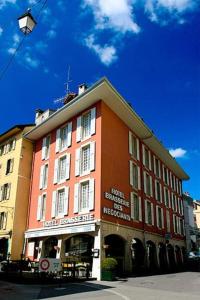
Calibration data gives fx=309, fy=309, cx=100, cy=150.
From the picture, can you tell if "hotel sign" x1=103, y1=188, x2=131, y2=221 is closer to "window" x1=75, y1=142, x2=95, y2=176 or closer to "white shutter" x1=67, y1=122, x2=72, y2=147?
"window" x1=75, y1=142, x2=95, y2=176

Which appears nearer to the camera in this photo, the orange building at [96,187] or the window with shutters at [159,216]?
the orange building at [96,187]

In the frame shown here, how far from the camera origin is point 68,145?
25.7 meters

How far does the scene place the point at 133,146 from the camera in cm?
2845

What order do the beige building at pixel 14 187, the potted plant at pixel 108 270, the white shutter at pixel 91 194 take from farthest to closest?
the beige building at pixel 14 187 < the white shutter at pixel 91 194 < the potted plant at pixel 108 270

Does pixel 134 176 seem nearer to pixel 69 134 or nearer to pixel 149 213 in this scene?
pixel 149 213

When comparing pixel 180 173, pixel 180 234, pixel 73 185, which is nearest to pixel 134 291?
pixel 73 185

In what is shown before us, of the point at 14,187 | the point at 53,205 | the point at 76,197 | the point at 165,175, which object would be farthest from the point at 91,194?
the point at 165,175

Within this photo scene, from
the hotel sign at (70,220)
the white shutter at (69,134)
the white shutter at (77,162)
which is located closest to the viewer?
the hotel sign at (70,220)

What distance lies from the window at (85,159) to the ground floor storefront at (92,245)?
405 centimetres

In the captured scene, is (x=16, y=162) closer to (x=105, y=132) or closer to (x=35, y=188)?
(x=35, y=188)

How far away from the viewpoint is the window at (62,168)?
24.8 m

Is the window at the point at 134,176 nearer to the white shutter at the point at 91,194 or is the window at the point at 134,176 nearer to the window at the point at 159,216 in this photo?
the white shutter at the point at 91,194

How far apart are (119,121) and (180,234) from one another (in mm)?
19658

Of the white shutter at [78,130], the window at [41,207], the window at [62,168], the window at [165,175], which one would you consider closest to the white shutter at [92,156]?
the white shutter at [78,130]
